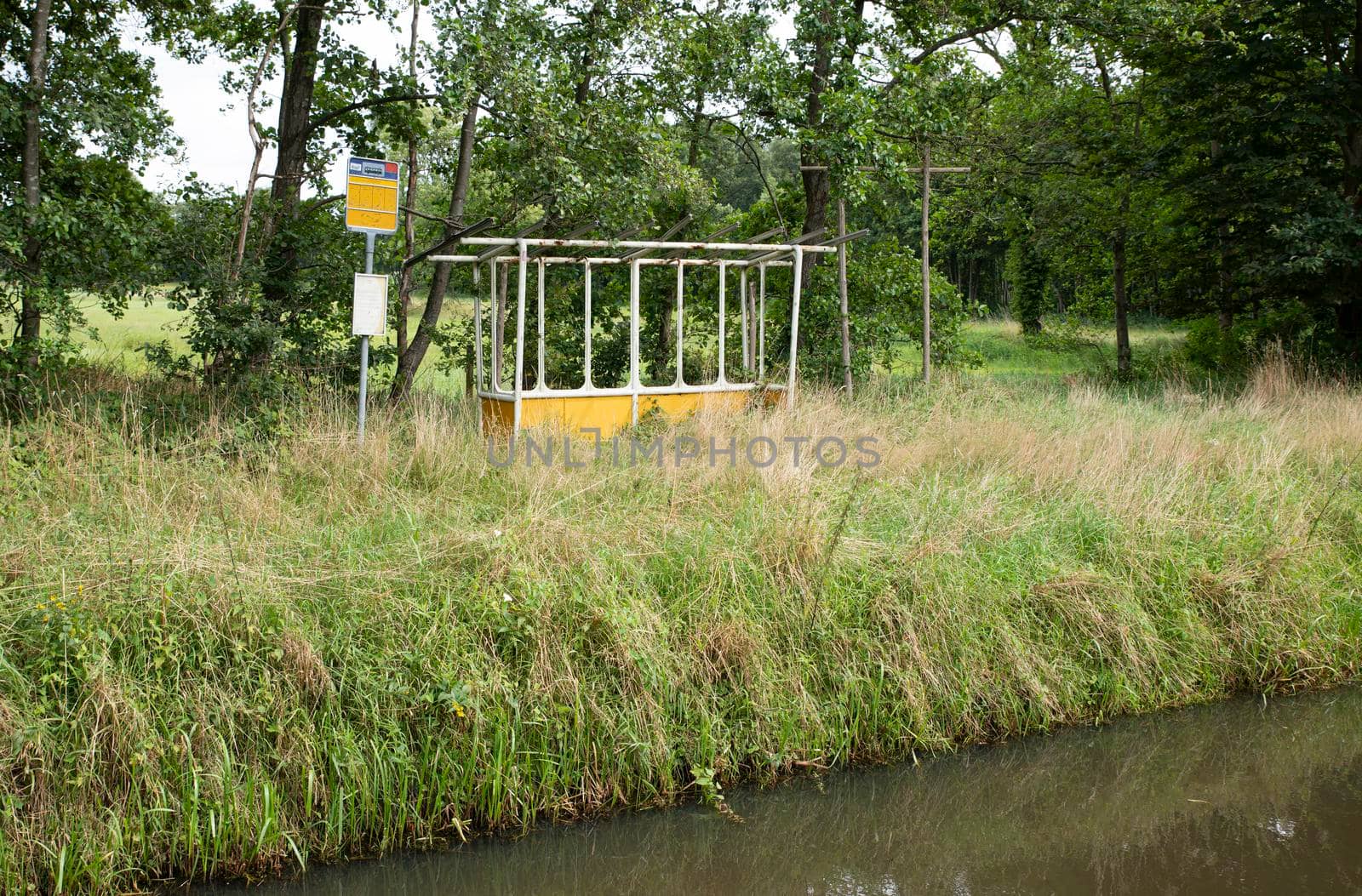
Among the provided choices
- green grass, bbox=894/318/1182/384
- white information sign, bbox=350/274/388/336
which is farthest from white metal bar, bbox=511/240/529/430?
green grass, bbox=894/318/1182/384

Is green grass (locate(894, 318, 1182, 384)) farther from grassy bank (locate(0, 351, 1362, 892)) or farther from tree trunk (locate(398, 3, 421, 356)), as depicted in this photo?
grassy bank (locate(0, 351, 1362, 892))

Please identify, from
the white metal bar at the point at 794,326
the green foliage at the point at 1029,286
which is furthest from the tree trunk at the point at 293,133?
the green foliage at the point at 1029,286

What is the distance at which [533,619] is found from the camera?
5.29 metres

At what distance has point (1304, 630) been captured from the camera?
6.87 meters

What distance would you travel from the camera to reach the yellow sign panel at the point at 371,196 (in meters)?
8.00

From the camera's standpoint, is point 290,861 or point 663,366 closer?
point 290,861

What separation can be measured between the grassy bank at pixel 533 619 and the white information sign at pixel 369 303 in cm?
86

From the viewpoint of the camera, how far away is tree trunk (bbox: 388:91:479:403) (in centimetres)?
1103

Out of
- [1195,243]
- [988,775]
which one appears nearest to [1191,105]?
[1195,243]

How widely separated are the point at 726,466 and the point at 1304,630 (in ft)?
12.9

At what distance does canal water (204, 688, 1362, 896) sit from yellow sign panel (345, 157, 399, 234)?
502cm

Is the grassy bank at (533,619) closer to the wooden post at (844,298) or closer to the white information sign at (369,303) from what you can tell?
the white information sign at (369,303)

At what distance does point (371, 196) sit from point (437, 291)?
11.1ft

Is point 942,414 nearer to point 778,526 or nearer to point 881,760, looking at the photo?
point 778,526
